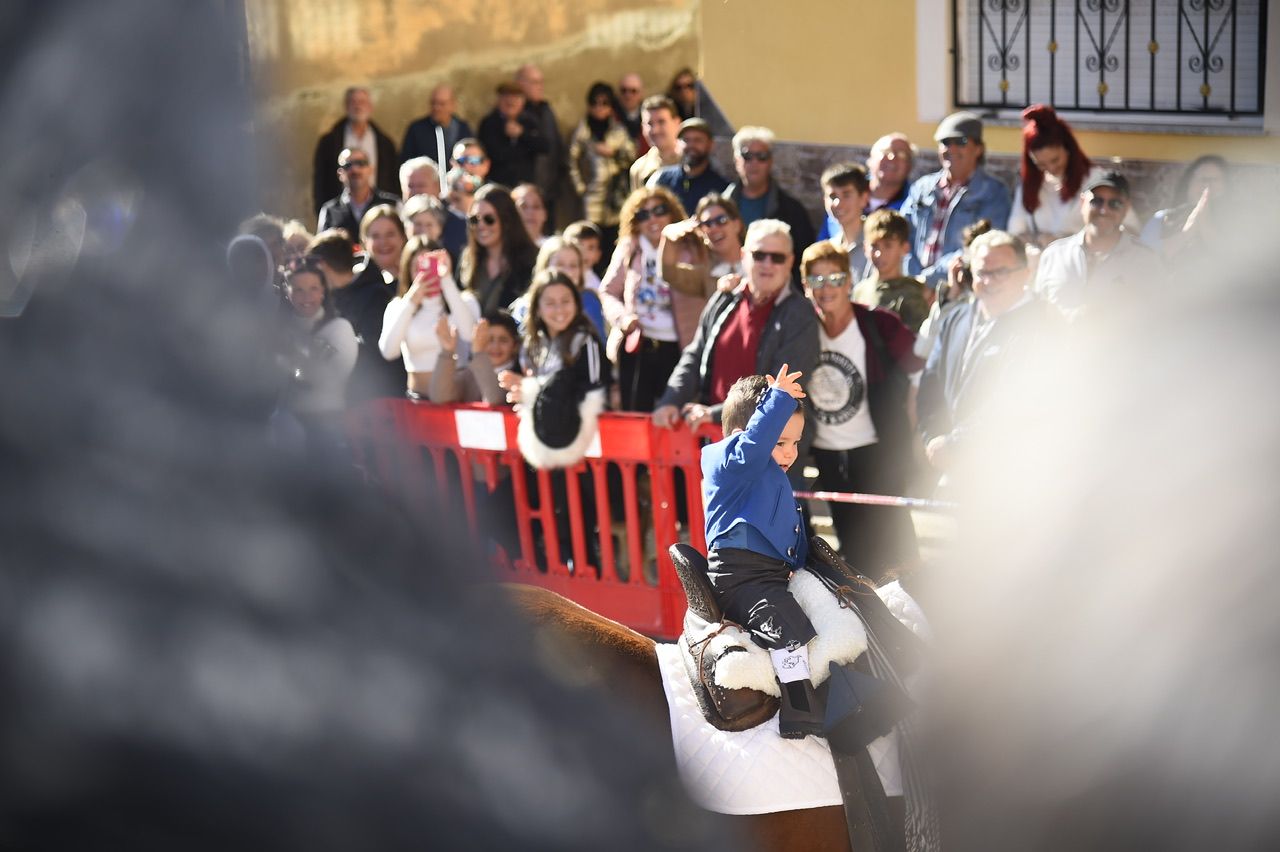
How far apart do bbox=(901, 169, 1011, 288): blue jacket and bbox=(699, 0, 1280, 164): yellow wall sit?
62.8 inches

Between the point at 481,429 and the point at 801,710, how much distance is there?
3.19 m

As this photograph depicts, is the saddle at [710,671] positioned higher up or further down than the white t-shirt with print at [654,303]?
further down

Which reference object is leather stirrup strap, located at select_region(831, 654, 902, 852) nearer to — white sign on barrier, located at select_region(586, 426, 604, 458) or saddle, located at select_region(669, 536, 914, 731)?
saddle, located at select_region(669, 536, 914, 731)

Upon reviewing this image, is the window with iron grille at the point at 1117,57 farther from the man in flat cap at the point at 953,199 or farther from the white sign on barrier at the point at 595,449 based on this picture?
the white sign on barrier at the point at 595,449

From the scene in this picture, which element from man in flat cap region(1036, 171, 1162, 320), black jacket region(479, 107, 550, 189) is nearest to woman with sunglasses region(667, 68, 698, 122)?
black jacket region(479, 107, 550, 189)

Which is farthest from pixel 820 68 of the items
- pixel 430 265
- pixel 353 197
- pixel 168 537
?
pixel 168 537

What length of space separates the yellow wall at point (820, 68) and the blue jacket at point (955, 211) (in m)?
1.60

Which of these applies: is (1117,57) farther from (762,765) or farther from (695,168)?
(762,765)

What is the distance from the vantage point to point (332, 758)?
4.73 feet

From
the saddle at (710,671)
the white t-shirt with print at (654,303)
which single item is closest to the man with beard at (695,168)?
the white t-shirt with print at (654,303)

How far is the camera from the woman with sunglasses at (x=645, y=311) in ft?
21.6

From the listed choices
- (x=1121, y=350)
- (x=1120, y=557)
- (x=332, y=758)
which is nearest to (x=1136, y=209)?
(x=1121, y=350)

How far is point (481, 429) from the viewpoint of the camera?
20.7 ft

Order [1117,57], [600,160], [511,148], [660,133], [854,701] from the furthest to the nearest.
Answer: [600,160] → [511,148] → [660,133] → [1117,57] → [854,701]
